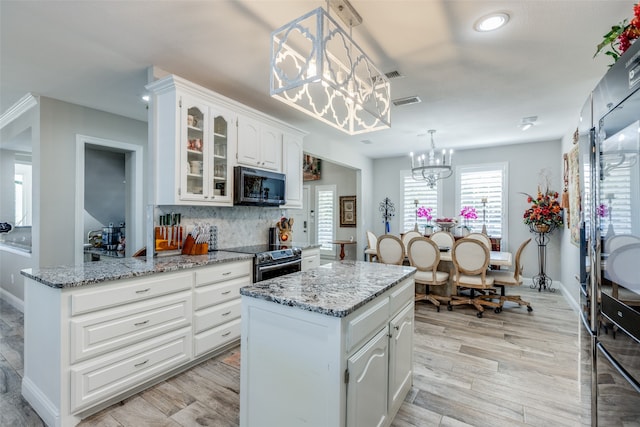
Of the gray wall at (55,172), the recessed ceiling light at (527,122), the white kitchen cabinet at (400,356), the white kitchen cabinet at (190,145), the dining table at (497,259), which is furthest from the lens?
the recessed ceiling light at (527,122)

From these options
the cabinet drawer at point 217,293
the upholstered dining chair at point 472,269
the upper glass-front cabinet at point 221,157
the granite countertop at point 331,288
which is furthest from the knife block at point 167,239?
the upholstered dining chair at point 472,269

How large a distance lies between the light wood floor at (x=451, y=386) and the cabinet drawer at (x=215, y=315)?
0.34 meters

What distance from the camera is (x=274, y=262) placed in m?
3.25

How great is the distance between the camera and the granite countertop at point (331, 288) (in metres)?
1.39

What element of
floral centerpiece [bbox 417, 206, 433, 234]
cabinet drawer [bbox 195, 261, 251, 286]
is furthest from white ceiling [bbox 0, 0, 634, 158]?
floral centerpiece [bbox 417, 206, 433, 234]

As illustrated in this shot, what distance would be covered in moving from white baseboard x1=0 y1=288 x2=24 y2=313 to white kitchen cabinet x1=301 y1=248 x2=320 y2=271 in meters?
3.67

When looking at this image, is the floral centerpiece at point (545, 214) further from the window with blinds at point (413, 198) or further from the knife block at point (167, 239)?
the knife block at point (167, 239)

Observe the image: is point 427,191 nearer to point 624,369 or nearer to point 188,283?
point 188,283

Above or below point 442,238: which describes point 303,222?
above

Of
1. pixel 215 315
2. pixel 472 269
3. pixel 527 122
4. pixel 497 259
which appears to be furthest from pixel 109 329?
pixel 527 122

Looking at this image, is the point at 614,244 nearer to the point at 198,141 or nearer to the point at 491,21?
the point at 491,21

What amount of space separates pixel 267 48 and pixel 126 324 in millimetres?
2319

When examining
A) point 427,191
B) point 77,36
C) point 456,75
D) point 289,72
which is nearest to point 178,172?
point 77,36

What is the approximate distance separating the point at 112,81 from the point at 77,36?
2.51ft
